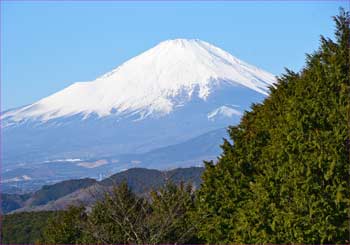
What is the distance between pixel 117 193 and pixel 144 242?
4668mm

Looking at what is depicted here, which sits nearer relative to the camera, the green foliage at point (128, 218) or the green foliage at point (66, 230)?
the green foliage at point (128, 218)

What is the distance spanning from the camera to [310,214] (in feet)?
66.3

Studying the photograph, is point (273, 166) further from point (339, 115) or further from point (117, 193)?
point (117, 193)

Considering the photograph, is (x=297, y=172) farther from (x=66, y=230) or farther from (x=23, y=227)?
(x=23, y=227)

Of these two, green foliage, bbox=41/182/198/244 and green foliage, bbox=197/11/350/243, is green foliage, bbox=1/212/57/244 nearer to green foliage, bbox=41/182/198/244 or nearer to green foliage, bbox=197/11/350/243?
green foliage, bbox=41/182/198/244

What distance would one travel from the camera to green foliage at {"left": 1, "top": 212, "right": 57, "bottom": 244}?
53656 millimetres

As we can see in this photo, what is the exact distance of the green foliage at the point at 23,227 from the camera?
53656 mm

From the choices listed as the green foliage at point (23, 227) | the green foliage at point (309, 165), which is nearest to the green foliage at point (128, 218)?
the green foliage at point (309, 165)

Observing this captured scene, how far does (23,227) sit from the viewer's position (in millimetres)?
58438

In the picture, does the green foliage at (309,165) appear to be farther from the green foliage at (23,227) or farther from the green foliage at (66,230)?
the green foliage at (23,227)

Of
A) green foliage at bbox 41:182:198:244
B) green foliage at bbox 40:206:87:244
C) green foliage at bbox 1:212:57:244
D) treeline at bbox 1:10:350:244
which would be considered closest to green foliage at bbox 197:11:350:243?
treeline at bbox 1:10:350:244

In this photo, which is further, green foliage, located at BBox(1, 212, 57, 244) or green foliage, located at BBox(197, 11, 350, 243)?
green foliage, located at BBox(1, 212, 57, 244)

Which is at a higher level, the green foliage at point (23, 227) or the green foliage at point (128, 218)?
the green foliage at point (23, 227)

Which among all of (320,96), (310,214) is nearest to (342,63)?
(320,96)
